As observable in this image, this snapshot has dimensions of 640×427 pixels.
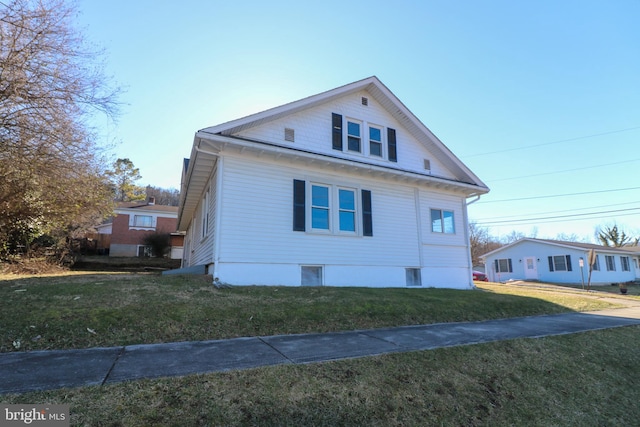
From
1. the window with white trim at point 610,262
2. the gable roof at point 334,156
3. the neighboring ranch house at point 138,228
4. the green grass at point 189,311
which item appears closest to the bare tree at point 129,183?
the neighboring ranch house at point 138,228

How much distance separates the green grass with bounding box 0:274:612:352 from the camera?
4863 mm

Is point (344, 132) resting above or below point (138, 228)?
above

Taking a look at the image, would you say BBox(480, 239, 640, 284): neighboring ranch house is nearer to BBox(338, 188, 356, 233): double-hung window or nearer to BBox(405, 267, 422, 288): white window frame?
BBox(405, 267, 422, 288): white window frame

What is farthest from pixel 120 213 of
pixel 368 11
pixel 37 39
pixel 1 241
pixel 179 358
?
pixel 179 358

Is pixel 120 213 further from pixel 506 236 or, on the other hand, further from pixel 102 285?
pixel 506 236

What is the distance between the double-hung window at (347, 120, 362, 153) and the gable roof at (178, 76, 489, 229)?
0.78 metres

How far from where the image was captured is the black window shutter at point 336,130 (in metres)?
11.6

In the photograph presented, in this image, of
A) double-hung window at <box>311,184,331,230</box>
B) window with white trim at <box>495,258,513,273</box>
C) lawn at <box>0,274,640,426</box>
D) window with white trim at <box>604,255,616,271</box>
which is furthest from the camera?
window with white trim at <box>495,258,513,273</box>

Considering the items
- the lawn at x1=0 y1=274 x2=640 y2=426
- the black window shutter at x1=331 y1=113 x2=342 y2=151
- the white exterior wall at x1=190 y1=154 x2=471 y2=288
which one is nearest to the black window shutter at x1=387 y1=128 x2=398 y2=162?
the white exterior wall at x1=190 y1=154 x2=471 y2=288

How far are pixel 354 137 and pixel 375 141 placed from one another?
93 centimetres

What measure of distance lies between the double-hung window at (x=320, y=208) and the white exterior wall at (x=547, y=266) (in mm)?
25974

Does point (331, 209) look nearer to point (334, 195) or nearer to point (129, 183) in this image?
point (334, 195)

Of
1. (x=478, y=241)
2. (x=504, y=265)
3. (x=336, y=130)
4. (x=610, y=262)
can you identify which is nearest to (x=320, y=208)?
(x=336, y=130)

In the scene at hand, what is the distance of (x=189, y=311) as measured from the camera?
5.95 m
